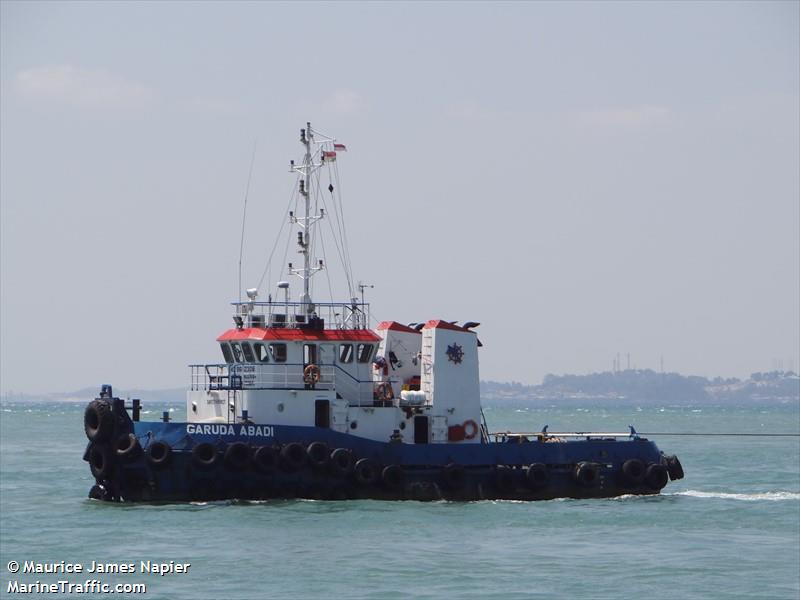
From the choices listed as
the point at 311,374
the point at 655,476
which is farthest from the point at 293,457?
the point at 655,476

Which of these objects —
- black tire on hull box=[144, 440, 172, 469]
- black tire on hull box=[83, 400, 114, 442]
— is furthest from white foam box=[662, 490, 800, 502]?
black tire on hull box=[83, 400, 114, 442]

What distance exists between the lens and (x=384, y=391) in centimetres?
3525

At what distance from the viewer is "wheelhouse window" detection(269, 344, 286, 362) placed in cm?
3403

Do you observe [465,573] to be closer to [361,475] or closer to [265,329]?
[361,475]

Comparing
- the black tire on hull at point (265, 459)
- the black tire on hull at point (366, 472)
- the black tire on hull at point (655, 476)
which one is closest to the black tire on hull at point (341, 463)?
the black tire on hull at point (366, 472)

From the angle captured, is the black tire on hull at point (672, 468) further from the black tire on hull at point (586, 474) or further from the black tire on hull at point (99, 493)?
the black tire on hull at point (99, 493)

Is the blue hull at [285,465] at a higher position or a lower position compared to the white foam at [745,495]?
higher

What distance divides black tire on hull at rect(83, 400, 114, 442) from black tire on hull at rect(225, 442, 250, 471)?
2.68 meters

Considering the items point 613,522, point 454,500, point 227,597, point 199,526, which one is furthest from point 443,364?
point 227,597

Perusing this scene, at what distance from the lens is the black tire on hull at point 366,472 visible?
108 feet

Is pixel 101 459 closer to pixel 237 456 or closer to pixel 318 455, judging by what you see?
pixel 237 456

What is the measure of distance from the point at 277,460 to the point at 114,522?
3814 millimetres

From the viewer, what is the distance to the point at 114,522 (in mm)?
31188

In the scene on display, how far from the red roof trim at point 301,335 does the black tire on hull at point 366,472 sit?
3.04 metres
